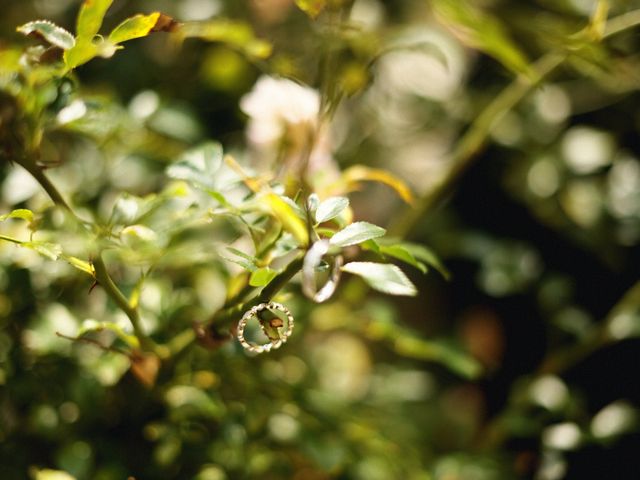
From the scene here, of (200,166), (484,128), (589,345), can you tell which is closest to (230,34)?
(200,166)

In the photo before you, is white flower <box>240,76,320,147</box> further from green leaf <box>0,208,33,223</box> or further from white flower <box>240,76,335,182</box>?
green leaf <box>0,208,33,223</box>

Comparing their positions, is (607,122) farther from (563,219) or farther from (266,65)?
(266,65)

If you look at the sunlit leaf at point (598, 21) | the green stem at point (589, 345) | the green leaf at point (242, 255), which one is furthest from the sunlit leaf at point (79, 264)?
the green stem at point (589, 345)

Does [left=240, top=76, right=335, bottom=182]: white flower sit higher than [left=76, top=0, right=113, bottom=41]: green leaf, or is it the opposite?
[left=240, top=76, right=335, bottom=182]: white flower

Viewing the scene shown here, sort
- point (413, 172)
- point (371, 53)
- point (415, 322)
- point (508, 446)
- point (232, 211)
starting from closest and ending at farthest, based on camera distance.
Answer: point (232, 211) < point (371, 53) < point (508, 446) < point (413, 172) < point (415, 322)

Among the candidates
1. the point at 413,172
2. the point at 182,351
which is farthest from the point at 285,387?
the point at 413,172

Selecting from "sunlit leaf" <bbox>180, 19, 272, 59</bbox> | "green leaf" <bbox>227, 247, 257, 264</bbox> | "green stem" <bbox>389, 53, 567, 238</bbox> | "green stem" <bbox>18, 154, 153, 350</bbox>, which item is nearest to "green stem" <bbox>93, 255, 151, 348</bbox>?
"green stem" <bbox>18, 154, 153, 350</bbox>
